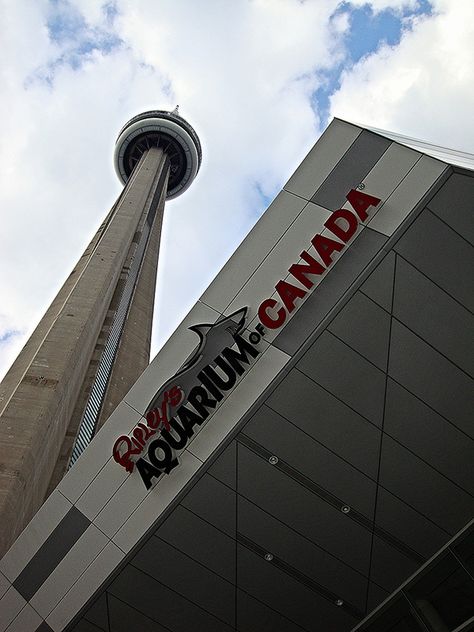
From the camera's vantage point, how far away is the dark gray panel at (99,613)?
12.5m

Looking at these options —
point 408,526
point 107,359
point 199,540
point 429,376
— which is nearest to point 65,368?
point 199,540

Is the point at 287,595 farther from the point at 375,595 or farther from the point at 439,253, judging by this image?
the point at 439,253

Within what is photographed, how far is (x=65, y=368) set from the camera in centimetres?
2161

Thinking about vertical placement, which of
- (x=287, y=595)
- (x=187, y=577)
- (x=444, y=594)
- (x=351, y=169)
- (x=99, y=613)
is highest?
(x=351, y=169)

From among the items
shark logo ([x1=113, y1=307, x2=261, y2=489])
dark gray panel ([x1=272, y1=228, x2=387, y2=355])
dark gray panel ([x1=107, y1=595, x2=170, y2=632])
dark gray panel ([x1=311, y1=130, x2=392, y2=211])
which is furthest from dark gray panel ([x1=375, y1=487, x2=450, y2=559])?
dark gray panel ([x1=311, y1=130, x2=392, y2=211])

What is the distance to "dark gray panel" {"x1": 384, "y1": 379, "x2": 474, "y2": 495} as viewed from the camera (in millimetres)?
10984

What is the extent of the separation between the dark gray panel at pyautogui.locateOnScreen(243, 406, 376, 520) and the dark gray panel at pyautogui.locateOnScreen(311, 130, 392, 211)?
4.66 metres

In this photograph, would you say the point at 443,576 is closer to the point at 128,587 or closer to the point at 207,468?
the point at 207,468

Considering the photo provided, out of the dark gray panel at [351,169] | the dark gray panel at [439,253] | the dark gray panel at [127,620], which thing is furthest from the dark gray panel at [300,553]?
the dark gray panel at [351,169]

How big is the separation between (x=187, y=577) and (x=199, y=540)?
43.1 inches

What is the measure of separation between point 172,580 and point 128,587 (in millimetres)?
1052

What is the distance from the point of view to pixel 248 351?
1140cm

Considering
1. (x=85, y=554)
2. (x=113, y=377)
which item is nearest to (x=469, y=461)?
(x=85, y=554)

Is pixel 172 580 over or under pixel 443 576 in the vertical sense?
under
